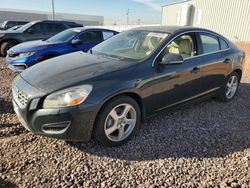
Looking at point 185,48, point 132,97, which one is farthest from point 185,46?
point 132,97

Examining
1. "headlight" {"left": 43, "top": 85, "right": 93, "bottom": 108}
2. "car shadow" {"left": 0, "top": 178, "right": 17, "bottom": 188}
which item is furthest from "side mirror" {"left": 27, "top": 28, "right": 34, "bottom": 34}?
"car shadow" {"left": 0, "top": 178, "right": 17, "bottom": 188}

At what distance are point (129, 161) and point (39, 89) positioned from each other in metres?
1.38

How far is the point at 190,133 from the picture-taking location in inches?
143

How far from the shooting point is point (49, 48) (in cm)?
646

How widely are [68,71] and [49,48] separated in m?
3.63

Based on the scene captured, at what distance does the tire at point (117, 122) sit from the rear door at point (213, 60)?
161cm

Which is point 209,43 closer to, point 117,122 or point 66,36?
point 117,122

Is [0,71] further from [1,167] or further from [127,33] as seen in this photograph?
[1,167]

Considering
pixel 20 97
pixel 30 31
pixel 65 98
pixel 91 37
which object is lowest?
pixel 30 31

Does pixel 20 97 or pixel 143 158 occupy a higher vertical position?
pixel 20 97

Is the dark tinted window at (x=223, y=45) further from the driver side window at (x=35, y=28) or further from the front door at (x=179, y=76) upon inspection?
the driver side window at (x=35, y=28)

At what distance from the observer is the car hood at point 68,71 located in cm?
289

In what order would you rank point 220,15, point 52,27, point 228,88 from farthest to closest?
1. point 220,15
2. point 52,27
3. point 228,88

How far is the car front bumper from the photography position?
2740 millimetres
